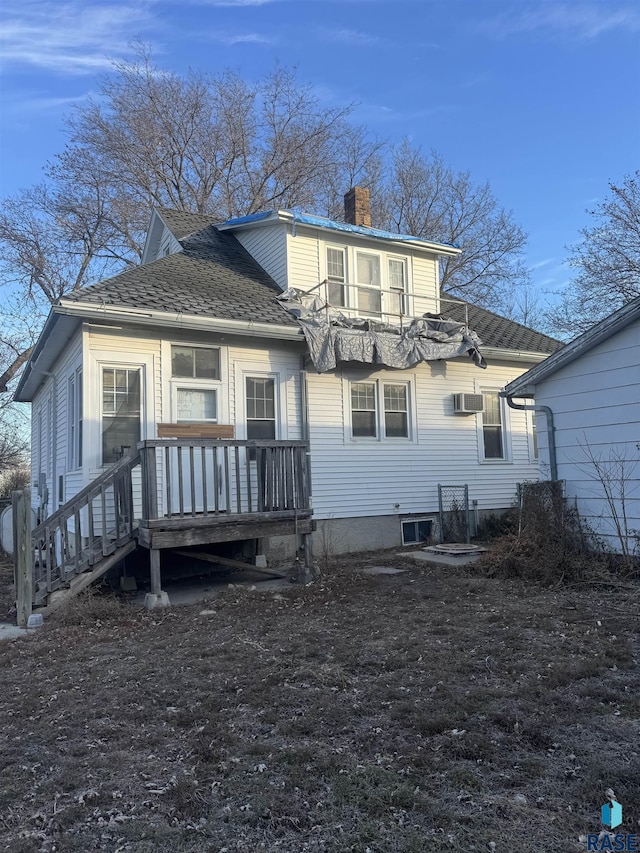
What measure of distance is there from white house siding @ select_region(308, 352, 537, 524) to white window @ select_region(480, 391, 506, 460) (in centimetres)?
16

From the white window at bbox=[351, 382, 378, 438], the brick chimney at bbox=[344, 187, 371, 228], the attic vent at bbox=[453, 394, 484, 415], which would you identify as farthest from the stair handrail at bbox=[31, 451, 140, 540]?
the brick chimney at bbox=[344, 187, 371, 228]

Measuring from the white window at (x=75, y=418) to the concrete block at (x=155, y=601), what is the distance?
3134mm

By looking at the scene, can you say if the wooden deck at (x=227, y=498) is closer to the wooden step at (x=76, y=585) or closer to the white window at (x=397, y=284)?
the wooden step at (x=76, y=585)

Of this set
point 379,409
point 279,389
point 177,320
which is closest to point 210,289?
point 177,320

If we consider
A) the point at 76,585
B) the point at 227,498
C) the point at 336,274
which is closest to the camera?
the point at 76,585

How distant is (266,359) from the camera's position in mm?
10141

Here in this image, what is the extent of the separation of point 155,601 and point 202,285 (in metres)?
5.57

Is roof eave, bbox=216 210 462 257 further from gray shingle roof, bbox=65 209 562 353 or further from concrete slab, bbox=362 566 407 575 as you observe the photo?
concrete slab, bbox=362 566 407 575

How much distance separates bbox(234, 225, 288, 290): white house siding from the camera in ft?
37.7

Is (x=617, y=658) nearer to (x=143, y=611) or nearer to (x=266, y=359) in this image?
(x=143, y=611)

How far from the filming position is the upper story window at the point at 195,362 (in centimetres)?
940

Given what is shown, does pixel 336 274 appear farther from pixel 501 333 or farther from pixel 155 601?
pixel 155 601

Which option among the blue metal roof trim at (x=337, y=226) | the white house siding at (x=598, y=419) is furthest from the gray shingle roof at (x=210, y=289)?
the white house siding at (x=598, y=419)

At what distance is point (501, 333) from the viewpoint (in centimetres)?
1323
